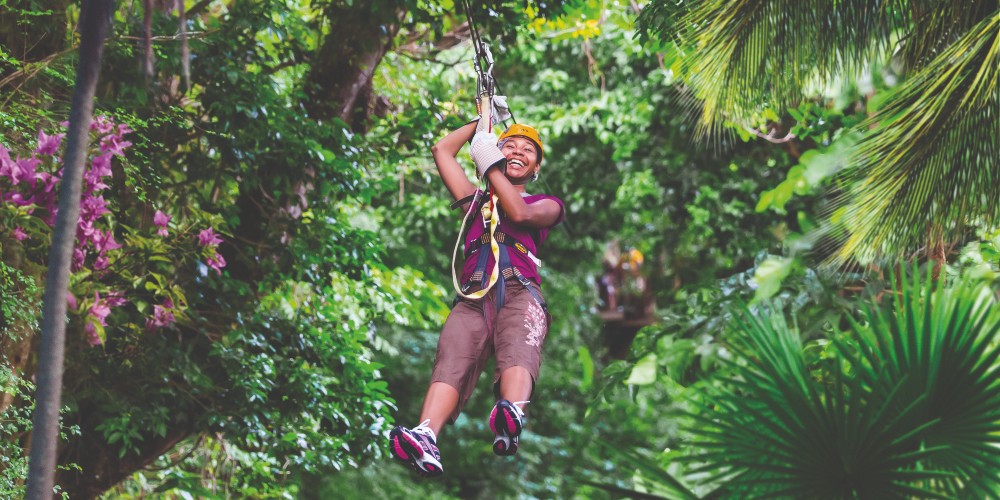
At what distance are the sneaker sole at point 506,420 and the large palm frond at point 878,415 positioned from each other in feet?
3.13

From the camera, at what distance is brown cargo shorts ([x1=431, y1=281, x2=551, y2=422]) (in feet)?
12.0

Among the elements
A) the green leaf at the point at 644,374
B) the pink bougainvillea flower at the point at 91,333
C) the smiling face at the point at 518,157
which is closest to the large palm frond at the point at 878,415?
the green leaf at the point at 644,374

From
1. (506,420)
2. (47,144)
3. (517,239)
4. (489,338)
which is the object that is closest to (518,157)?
(517,239)

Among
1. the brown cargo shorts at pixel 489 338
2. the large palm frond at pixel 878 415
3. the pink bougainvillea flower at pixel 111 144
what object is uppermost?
the pink bougainvillea flower at pixel 111 144

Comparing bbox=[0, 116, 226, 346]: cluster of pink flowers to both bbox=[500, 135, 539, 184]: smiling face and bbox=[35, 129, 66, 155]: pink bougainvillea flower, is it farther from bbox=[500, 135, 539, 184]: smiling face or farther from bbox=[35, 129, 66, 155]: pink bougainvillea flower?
bbox=[500, 135, 539, 184]: smiling face

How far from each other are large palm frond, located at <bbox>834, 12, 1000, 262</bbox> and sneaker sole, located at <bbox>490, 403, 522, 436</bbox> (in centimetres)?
144

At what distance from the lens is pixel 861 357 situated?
255cm

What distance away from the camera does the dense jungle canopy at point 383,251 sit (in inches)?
94.4

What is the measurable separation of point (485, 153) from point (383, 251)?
2.13 metres

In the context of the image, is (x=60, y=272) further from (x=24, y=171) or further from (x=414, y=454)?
(x=24, y=171)

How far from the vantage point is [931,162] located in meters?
3.88

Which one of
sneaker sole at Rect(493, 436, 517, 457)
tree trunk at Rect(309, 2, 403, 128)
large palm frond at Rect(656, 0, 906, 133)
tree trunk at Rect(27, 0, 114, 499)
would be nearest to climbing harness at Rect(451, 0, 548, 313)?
sneaker sole at Rect(493, 436, 517, 457)

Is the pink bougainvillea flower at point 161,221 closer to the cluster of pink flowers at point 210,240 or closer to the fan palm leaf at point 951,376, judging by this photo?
the cluster of pink flowers at point 210,240

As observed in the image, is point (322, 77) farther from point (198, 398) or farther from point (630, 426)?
point (630, 426)
